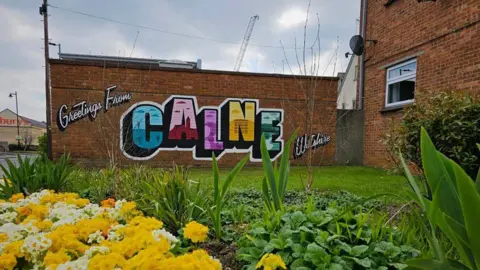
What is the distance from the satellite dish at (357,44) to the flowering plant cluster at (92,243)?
7814 mm

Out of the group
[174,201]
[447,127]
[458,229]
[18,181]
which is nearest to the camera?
[458,229]

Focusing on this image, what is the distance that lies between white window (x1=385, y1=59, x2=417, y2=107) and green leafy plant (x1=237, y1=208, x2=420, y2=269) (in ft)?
20.1

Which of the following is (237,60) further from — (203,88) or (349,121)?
(349,121)

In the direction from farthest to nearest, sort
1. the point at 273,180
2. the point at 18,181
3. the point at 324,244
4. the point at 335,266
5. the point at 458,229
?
the point at 18,181, the point at 273,180, the point at 324,244, the point at 335,266, the point at 458,229

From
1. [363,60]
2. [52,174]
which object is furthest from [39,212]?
[363,60]

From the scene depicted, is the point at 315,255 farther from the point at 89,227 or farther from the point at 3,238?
the point at 3,238

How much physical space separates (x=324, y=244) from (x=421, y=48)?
21.8 feet

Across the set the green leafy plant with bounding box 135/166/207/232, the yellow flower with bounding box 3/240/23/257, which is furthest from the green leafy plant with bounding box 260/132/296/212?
the yellow flower with bounding box 3/240/23/257

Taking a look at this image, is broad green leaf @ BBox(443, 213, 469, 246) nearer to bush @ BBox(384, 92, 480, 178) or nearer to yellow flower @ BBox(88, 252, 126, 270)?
yellow flower @ BBox(88, 252, 126, 270)

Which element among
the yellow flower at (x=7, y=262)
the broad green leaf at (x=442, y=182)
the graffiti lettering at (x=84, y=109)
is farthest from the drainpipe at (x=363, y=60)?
the yellow flower at (x=7, y=262)

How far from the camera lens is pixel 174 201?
7.34 feet

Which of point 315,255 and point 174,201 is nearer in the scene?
point 315,255

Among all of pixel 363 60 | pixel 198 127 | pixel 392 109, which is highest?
pixel 363 60

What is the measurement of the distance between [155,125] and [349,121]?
18.3ft
